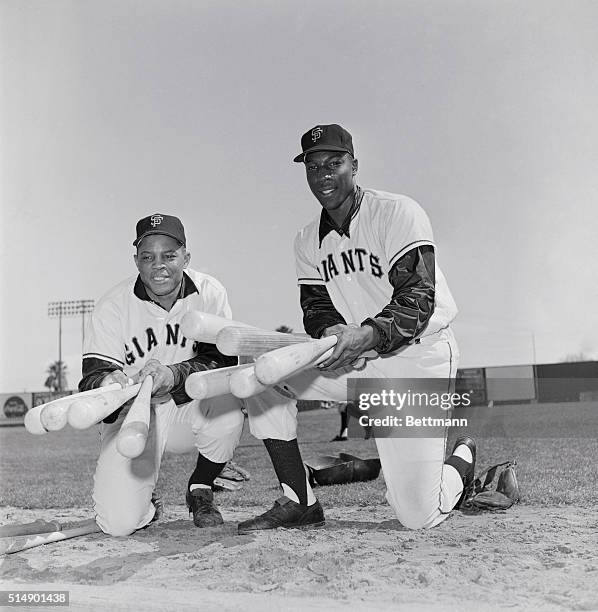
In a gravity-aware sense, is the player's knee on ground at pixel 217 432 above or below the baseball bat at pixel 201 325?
below

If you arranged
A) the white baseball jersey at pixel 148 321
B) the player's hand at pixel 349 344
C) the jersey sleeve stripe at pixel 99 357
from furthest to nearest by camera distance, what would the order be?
1. the white baseball jersey at pixel 148 321
2. the jersey sleeve stripe at pixel 99 357
3. the player's hand at pixel 349 344

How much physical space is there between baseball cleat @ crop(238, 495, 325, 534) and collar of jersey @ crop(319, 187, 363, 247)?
39.2 inches

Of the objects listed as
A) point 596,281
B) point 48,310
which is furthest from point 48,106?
point 596,281

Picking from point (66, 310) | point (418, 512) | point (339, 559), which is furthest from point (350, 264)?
point (66, 310)

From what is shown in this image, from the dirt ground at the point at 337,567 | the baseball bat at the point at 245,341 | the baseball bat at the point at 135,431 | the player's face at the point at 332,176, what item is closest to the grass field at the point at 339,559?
the dirt ground at the point at 337,567

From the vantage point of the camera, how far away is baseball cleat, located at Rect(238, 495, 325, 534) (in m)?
2.47

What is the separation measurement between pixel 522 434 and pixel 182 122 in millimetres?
3685

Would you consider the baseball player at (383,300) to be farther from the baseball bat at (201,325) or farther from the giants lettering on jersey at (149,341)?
the giants lettering on jersey at (149,341)

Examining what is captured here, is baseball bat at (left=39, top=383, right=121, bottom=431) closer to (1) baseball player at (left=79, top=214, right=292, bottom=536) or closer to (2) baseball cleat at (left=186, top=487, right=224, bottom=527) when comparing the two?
(1) baseball player at (left=79, top=214, right=292, bottom=536)

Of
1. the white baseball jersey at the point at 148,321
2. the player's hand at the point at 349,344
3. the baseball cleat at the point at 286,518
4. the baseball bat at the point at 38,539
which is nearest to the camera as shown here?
the player's hand at the point at 349,344

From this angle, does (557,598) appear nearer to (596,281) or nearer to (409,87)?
(596,281)

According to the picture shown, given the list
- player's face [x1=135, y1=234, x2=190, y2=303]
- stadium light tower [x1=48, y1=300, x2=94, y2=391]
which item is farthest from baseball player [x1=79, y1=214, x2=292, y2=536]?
stadium light tower [x1=48, y1=300, x2=94, y2=391]

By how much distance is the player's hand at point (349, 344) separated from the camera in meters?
2.10

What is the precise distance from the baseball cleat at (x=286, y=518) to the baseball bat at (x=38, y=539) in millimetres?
614
